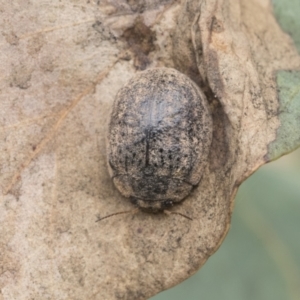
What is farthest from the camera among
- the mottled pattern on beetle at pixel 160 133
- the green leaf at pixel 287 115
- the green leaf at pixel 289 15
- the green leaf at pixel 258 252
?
the green leaf at pixel 258 252

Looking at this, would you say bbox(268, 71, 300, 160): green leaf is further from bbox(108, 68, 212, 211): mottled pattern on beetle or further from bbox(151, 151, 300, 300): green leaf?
bbox(151, 151, 300, 300): green leaf

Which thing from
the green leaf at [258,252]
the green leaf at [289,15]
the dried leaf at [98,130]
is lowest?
the green leaf at [258,252]

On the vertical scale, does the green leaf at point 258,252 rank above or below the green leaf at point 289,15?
below

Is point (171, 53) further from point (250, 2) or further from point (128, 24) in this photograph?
point (250, 2)

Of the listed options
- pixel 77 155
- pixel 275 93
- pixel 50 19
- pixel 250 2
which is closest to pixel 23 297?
pixel 77 155

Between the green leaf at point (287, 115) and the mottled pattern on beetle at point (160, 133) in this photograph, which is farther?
the mottled pattern on beetle at point (160, 133)

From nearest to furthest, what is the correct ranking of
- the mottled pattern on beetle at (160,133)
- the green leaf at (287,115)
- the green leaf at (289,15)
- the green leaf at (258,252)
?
the green leaf at (287,115) < the mottled pattern on beetle at (160,133) < the green leaf at (289,15) < the green leaf at (258,252)

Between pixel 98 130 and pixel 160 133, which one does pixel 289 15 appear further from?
pixel 98 130

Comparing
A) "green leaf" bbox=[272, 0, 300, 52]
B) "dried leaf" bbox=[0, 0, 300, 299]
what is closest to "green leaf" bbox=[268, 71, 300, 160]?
"dried leaf" bbox=[0, 0, 300, 299]

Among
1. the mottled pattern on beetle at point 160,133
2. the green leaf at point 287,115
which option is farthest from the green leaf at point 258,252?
the green leaf at point 287,115

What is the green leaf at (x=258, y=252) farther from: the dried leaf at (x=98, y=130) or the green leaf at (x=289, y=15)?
the green leaf at (x=289, y=15)
